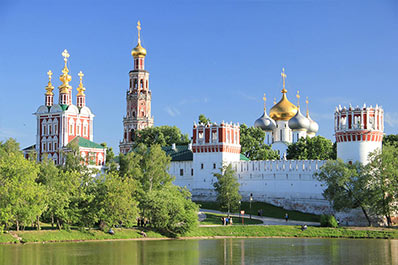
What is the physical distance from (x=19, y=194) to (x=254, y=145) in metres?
43.6

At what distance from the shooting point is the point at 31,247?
41500 mm

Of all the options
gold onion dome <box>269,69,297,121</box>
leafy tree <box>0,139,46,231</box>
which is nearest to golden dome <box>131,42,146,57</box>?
gold onion dome <box>269,69,297,121</box>

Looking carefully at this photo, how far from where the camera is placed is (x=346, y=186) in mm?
56219

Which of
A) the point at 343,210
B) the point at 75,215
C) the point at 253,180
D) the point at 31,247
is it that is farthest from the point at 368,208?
the point at 31,247

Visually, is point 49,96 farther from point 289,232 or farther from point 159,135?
point 289,232

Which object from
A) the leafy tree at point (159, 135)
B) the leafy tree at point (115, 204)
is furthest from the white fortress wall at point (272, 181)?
the leafy tree at point (115, 204)

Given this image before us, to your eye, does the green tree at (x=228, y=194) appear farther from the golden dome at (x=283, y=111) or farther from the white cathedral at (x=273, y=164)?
the golden dome at (x=283, y=111)

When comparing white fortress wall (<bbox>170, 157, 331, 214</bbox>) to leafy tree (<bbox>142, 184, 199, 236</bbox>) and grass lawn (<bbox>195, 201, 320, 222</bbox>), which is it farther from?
leafy tree (<bbox>142, 184, 199, 236</bbox>)

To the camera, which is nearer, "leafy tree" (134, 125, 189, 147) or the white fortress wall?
the white fortress wall

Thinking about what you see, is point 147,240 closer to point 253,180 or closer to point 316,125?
point 253,180

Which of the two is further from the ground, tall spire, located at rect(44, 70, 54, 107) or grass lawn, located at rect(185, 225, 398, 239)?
tall spire, located at rect(44, 70, 54, 107)

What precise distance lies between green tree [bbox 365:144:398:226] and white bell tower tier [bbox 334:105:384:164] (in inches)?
187

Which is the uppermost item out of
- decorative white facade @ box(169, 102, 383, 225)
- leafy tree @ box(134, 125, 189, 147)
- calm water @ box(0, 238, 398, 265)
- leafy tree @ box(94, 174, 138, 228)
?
leafy tree @ box(134, 125, 189, 147)

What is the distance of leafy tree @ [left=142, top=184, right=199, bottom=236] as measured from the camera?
4909 cm
